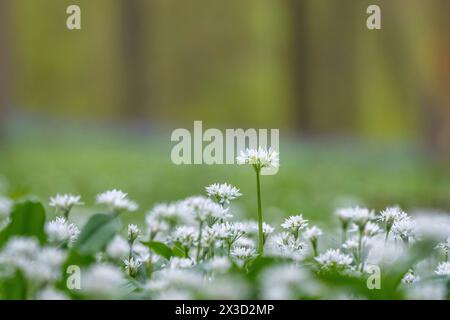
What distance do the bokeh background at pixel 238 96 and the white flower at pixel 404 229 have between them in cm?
194

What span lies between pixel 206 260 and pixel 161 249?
0.12 meters

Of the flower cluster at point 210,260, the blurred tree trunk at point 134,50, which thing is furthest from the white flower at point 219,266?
the blurred tree trunk at point 134,50

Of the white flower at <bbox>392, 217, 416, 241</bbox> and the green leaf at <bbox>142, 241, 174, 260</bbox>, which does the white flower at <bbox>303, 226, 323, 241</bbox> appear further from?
the green leaf at <bbox>142, 241, 174, 260</bbox>

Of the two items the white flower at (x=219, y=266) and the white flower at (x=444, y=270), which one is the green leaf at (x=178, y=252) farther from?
the white flower at (x=444, y=270)

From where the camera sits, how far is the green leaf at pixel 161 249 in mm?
1491

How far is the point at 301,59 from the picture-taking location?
13336 mm

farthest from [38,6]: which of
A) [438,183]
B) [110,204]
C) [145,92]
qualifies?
[110,204]

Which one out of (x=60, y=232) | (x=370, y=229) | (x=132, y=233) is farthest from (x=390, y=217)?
(x=60, y=232)

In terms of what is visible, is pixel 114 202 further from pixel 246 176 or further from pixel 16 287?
pixel 246 176

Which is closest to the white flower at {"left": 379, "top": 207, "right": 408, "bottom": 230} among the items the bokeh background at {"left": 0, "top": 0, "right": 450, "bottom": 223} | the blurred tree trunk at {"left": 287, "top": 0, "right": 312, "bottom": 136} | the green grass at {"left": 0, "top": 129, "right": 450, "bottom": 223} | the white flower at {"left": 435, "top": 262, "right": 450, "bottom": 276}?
the white flower at {"left": 435, "top": 262, "right": 450, "bottom": 276}

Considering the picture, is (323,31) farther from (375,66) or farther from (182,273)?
(182,273)

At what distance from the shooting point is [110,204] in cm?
139

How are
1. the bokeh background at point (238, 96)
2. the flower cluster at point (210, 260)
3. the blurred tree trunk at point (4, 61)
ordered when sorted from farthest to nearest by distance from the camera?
1. the blurred tree trunk at point (4, 61)
2. the bokeh background at point (238, 96)
3. the flower cluster at point (210, 260)
